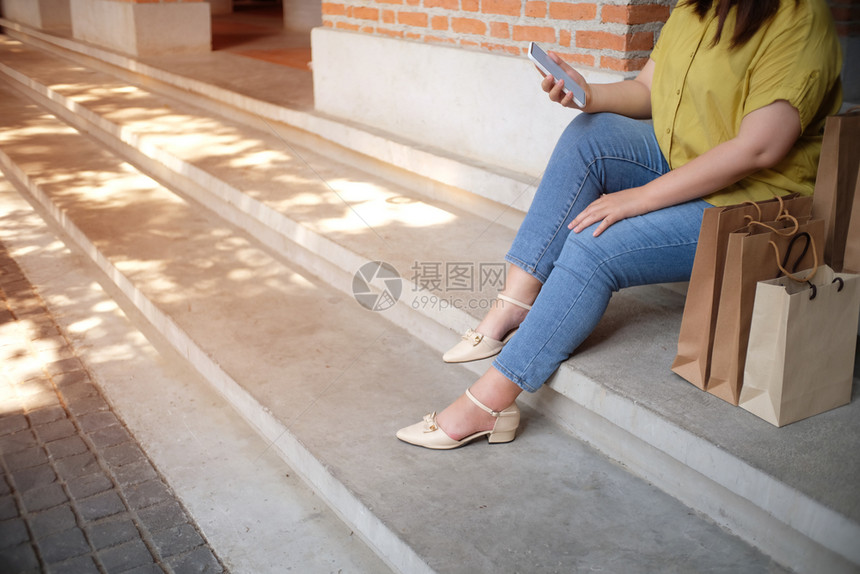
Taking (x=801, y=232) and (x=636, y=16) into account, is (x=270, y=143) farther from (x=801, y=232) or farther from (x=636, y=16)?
(x=801, y=232)

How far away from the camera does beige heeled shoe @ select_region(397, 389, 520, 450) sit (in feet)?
6.87

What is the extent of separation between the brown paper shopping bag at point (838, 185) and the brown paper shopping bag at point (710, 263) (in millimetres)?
53

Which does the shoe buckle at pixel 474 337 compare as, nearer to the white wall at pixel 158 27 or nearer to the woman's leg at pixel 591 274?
the woman's leg at pixel 591 274

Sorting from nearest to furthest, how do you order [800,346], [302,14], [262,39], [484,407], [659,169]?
[800,346], [484,407], [659,169], [262,39], [302,14]

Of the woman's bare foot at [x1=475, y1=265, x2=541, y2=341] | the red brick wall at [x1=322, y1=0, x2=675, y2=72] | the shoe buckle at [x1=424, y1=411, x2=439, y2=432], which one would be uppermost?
the red brick wall at [x1=322, y1=0, x2=675, y2=72]

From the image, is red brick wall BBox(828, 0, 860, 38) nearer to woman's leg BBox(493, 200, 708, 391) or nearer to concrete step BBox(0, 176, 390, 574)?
woman's leg BBox(493, 200, 708, 391)

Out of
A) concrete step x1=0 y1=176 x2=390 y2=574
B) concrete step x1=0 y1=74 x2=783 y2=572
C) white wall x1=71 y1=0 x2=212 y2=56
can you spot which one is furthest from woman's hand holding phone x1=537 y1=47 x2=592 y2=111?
white wall x1=71 y1=0 x2=212 y2=56

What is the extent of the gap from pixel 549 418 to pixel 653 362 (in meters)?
0.37

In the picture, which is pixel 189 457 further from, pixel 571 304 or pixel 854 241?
pixel 854 241

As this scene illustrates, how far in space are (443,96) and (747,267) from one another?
2.35m

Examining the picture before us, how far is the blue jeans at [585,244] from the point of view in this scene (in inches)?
77.2

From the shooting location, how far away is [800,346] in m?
1.69

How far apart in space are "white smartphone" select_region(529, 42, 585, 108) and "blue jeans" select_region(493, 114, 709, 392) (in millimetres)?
79

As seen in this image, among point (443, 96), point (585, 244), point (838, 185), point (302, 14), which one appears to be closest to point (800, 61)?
point (838, 185)
